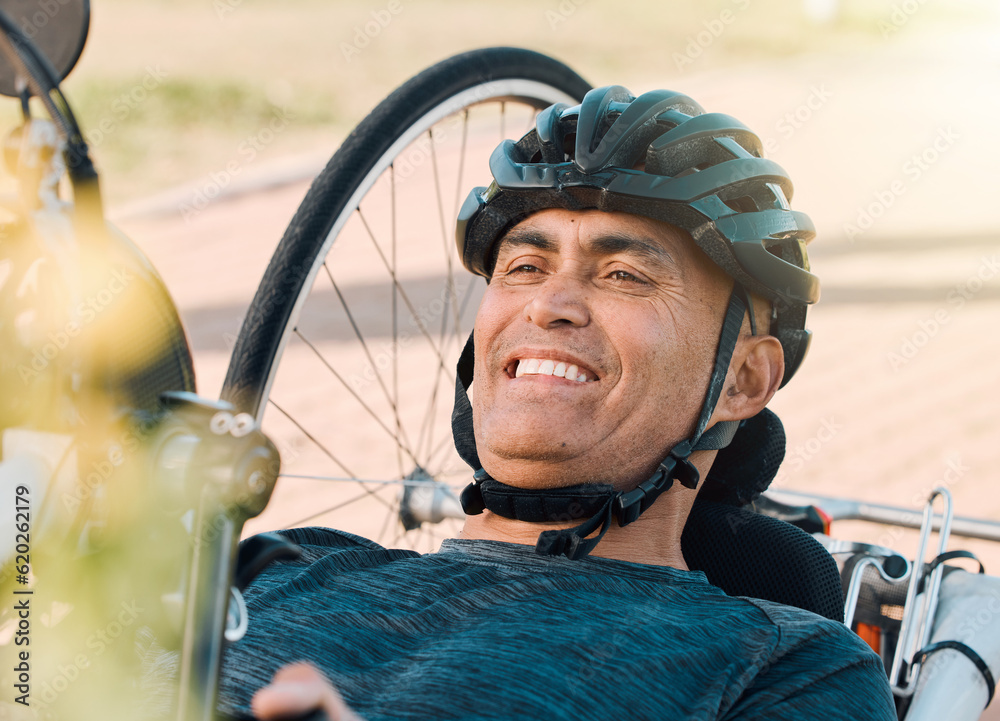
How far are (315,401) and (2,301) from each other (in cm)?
534

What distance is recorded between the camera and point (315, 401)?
6836 millimetres

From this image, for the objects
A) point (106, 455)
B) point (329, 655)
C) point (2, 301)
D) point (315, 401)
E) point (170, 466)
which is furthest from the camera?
point (315, 401)

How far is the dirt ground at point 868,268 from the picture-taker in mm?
5969

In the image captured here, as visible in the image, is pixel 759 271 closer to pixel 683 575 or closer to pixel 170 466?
pixel 683 575

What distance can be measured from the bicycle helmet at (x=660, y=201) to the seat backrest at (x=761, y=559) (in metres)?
0.20

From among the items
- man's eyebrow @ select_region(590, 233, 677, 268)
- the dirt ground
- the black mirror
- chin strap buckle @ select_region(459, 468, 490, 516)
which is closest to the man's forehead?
man's eyebrow @ select_region(590, 233, 677, 268)

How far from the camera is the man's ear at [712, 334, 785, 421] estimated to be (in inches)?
92.7

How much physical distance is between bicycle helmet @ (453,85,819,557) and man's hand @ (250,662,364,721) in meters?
0.77

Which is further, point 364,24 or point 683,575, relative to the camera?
point 364,24

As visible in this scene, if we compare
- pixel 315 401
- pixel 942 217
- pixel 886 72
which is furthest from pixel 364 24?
Result: pixel 315 401

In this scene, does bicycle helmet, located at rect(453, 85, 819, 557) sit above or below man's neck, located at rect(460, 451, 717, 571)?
above

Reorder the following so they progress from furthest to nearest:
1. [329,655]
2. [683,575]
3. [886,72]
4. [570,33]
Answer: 1. [570,33]
2. [886,72]
3. [683,575]
4. [329,655]

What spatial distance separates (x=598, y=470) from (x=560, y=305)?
0.36 m

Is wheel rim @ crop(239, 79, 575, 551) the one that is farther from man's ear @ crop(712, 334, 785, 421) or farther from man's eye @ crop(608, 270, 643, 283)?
man's ear @ crop(712, 334, 785, 421)
